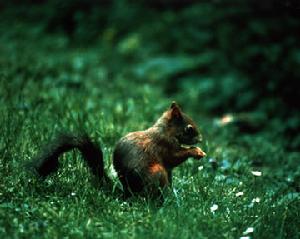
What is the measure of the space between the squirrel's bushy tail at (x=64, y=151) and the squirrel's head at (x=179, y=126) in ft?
2.20

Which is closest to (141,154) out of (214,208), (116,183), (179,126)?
(116,183)

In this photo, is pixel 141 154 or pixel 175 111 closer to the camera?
pixel 141 154

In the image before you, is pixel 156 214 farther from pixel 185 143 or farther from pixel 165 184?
pixel 185 143

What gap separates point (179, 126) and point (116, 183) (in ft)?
2.43

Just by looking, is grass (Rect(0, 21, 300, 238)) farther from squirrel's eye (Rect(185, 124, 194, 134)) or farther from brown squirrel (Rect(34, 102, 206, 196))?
squirrel's eye (Rect(185, 124, 194, 134))

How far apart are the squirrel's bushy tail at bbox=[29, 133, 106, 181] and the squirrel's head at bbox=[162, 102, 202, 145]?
0.67 meters

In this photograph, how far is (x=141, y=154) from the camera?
17.9ft

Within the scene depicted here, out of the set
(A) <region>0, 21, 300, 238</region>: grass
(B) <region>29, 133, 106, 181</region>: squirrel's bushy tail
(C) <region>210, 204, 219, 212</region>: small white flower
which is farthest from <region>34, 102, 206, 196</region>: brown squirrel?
(C) <region>210, 204, 219, 212</region>: small white flower

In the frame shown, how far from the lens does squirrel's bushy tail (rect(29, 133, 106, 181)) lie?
531 cm

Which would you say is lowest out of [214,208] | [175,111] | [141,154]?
[214,208]

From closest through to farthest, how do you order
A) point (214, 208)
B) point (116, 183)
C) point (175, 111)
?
1. point (214, 208)
2. point (116, 183)
3. point (175, 111)

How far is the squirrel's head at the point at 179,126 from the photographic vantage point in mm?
5809

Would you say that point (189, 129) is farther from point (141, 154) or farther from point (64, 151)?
point (64, 151)

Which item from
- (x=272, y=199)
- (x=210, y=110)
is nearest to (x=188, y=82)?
(x=210, y=110)
